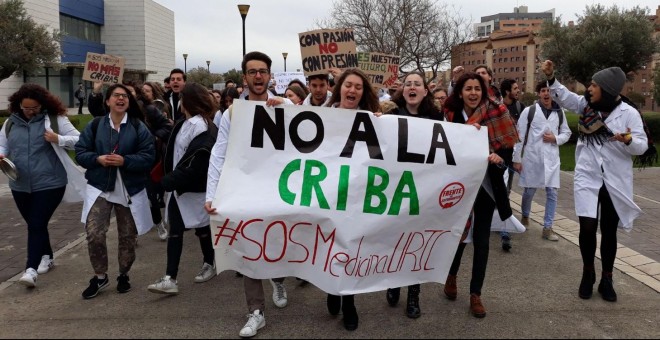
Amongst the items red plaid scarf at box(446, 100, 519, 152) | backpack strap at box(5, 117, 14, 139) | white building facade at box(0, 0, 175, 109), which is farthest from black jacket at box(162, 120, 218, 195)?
white building facade at box(0, 0, 175, 109)

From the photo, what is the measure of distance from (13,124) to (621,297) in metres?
5.58

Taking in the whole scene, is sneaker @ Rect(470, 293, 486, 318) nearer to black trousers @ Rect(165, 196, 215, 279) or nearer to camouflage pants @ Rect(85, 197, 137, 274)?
black trousers @ Rect(165, 196, 215, 279)

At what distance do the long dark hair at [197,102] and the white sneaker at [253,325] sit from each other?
5.71 ft

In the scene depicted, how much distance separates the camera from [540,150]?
7.00m

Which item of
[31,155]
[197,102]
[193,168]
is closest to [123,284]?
[193,168]

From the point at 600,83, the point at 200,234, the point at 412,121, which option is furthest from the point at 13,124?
the point at 600,83

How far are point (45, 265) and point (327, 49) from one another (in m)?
4.09

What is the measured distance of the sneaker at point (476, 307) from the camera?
14.0ft

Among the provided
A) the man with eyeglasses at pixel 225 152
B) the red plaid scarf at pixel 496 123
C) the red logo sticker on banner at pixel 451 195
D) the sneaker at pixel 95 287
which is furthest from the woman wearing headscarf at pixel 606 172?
the sneaker at pixel 95 287

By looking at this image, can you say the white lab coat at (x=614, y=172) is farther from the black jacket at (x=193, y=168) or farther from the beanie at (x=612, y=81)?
the black jacket at (x=193, y=168)

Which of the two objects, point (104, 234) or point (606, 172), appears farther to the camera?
point (104, 234)

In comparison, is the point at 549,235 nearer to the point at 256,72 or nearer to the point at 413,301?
the point at 413,301

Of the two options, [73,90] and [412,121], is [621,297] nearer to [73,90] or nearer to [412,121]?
[412,121]

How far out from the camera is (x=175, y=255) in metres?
4.84
